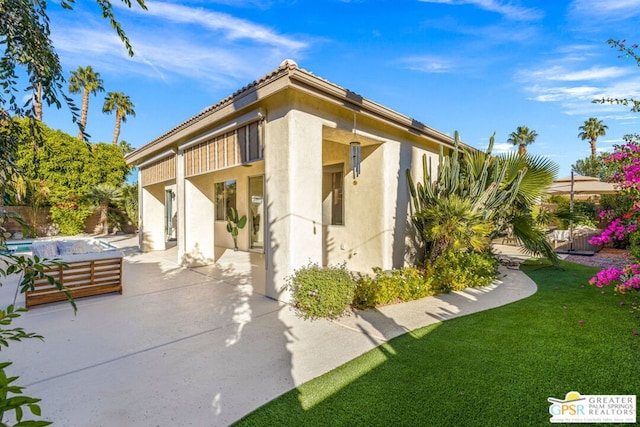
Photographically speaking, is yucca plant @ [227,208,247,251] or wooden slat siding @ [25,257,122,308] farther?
yucca plant @ [227,208,247,251]

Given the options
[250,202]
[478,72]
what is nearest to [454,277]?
[478,72]

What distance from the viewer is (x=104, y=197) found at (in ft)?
67.2

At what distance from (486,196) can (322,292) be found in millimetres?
5345

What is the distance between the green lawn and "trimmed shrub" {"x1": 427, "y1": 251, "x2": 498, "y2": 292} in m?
1.84

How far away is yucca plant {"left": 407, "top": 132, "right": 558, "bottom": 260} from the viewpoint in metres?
7.77

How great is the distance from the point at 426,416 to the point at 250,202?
1160 cm

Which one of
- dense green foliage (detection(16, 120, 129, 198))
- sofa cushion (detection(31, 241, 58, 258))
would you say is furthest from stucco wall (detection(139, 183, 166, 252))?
dense green foliage (detection(16, 120, 129, 198))

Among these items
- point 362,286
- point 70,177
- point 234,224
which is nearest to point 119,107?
point 70,177

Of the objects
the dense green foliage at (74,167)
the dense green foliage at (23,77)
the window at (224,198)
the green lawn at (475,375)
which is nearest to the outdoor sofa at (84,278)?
the dense green foliage at (23,77)

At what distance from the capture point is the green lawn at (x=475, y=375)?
2.96 m

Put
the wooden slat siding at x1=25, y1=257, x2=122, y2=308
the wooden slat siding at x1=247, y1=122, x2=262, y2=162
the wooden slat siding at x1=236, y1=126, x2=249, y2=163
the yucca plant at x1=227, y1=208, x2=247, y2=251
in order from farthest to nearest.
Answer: the yucca plant at x1=227, y1=208, x2=247, y2=251 < the wooden slat siding at x1=236, y1=126, x2=249, y2=163 < the wooden slat siding at x1=247, y1=122, x2=262, y2=162 < the wooden slat siding at x1=25, y1=257, x2=122, y2=308

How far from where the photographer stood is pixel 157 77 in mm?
11742

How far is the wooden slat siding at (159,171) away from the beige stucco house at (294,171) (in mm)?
39

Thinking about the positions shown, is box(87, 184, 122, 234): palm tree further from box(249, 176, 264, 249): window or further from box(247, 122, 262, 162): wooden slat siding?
box(247, 122, 262, 162): wooden slat siding
